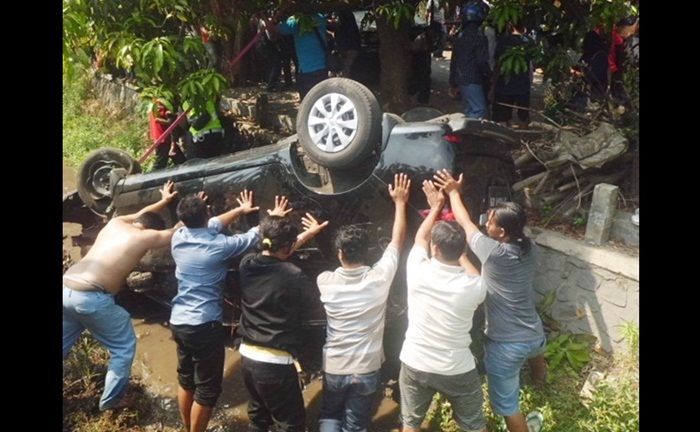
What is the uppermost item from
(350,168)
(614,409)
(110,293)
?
(350,168)

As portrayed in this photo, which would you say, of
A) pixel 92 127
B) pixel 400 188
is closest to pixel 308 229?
pixel 400 188

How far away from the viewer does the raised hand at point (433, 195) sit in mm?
3811

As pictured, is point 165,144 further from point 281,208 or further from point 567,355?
point 567,355

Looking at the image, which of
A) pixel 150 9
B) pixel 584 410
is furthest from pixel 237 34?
pixel 584 410

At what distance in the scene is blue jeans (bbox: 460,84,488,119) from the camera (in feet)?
21.8

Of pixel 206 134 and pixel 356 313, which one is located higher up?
pixel 206 134

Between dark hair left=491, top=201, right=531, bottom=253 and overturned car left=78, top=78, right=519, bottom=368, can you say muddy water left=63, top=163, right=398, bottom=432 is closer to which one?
overturned car left=78, top=78, right=519, bottom=368

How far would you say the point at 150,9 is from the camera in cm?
561

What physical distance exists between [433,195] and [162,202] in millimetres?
2127

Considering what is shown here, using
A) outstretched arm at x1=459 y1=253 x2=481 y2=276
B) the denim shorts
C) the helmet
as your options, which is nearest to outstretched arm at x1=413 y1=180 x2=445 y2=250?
outstretched arm at x1=459 y1=253 x2=481 y2=276

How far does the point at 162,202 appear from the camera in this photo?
4.68m

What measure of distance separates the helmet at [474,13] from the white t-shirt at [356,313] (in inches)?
150

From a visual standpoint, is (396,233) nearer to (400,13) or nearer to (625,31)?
(400,13)

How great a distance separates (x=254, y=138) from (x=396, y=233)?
4259 mm
